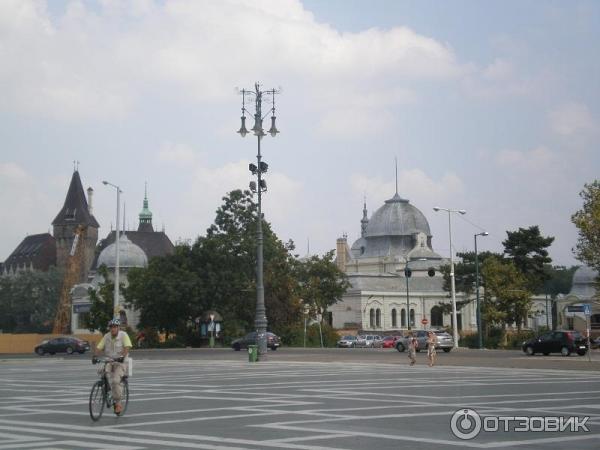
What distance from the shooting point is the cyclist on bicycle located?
50.9 feet

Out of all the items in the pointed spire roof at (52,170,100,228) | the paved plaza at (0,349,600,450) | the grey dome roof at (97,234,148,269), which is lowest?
the paved plaza at (0,349,600,450)

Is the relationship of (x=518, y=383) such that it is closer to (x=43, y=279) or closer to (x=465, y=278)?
(x=465, y=278)

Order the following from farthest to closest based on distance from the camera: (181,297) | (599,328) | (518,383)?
1. (599,328)
2. (181,297)
3. (518,383)

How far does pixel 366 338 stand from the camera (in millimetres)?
84625

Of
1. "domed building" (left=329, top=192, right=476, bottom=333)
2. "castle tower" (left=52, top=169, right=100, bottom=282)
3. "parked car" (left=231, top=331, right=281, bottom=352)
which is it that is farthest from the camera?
"castle tower" (left=52, top=169, right=100, bottom=282)

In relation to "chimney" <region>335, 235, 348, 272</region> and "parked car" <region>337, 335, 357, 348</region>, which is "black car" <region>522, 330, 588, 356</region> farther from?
"chimney" <region>335, 235, 348, 272</region>

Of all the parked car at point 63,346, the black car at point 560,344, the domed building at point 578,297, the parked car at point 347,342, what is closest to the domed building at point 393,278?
the domed building at point 578,297

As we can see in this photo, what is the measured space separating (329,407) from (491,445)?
563 centimetres

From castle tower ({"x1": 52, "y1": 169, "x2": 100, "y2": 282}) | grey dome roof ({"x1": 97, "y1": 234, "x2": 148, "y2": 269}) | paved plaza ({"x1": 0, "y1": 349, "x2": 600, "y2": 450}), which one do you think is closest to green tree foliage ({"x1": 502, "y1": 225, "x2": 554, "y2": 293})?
grey dome roof ({"x1": 97, "y1": 234, "x2": 148, "y2": 269})

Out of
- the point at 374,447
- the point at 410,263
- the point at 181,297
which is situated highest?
the point at 410,263

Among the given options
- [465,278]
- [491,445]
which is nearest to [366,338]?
[465,278]

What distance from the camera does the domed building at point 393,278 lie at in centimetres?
11950

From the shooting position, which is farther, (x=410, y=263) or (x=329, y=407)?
(x=410, y=263)

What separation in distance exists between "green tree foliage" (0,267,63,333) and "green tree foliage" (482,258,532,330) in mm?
80476
